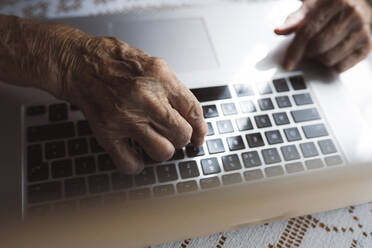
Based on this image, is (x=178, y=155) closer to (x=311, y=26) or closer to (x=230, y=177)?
(x=230, y=177)

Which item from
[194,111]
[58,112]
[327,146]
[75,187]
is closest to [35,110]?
[58,112]

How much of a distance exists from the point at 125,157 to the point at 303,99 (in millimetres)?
306

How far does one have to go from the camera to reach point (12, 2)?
0.62m

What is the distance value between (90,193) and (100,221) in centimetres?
25

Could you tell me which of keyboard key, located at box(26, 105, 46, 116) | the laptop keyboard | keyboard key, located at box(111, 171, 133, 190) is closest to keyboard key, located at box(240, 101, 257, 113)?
the laptop keyboard

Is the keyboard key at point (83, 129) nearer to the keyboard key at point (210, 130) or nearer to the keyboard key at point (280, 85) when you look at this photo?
the keyboard key at point (210, 130)

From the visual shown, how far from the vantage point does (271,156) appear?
0.46 meters

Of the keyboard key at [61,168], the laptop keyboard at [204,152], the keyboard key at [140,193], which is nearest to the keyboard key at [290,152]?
the laptop keyboard at [204,152]

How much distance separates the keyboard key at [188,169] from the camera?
44 centimetres

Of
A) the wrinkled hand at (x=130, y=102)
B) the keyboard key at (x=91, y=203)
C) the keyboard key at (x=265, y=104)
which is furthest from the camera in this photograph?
the keyboard key at (x=265, y=104)

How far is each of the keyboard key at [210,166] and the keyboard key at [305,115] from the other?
0.50ft

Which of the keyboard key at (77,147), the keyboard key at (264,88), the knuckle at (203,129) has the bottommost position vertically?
the knuckle at (203,129)

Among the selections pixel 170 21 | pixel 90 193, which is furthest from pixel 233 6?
pixel 90 193

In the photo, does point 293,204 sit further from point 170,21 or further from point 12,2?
point 12,2
